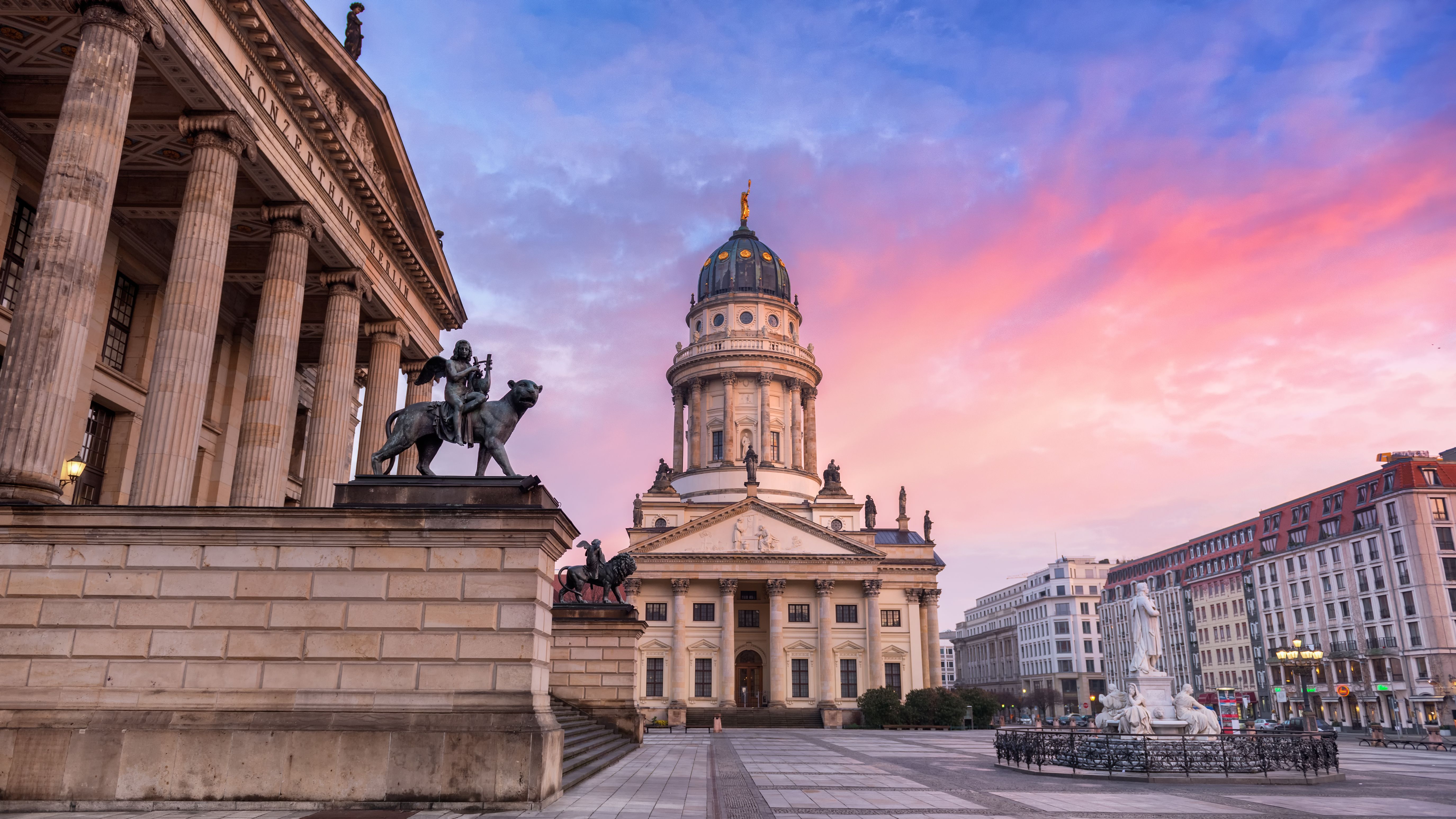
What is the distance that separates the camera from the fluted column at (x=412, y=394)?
30.6 meters

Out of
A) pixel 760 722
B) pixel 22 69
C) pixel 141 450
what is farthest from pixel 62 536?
pixel 760 722

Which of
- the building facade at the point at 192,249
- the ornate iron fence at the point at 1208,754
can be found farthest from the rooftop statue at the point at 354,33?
the ornate iron fence at the point at 1208,754

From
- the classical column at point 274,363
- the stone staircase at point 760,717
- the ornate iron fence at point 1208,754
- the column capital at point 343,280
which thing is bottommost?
the stone staircase at point 760,717

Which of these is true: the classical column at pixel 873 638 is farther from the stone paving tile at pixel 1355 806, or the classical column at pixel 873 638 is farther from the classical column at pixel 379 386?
the stone paving tile at pixel 1355 806

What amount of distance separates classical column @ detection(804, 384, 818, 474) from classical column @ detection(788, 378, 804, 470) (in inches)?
25.3

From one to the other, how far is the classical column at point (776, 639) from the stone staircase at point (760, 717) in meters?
1.94

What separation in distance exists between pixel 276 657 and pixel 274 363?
1063cm

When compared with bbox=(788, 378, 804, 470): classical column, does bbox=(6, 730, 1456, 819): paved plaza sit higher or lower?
lower

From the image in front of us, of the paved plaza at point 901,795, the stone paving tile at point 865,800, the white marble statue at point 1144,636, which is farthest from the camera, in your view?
the white marble statue at point 1144,636

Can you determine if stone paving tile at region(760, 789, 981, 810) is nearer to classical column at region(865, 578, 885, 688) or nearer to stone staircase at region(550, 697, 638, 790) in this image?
stone staircase at region(550, 697, 638, 790)

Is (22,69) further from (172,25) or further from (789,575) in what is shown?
(789,575)

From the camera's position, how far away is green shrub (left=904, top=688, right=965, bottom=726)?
63.1 meters

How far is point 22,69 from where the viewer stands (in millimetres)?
18922

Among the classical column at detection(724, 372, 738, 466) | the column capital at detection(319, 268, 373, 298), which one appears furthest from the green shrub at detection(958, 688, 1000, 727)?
the column capital at detection(319, 268, 373, 298)
